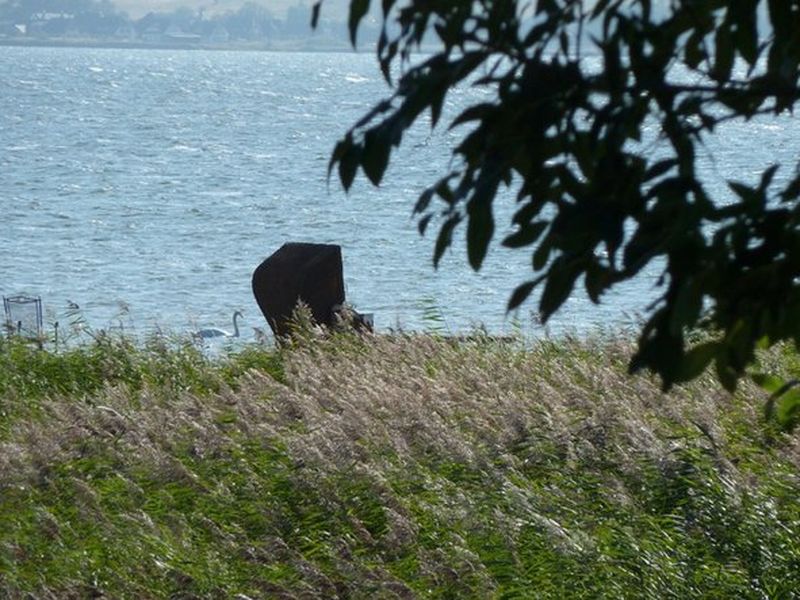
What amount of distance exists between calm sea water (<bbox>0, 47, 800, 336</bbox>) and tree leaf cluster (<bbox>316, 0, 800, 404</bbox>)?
4.8 inches

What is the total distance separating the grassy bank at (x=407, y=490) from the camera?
208 inches

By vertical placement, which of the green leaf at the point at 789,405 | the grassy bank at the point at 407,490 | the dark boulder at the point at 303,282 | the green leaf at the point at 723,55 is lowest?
the dark boulder at the point at 303,282

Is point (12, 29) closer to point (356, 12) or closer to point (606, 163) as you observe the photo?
point (356, 12)

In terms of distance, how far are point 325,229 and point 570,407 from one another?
88.4 ft

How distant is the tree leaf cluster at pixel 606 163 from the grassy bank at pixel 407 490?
268 centimetres

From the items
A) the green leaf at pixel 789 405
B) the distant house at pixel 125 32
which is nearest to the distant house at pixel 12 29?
the distant house at pixel 125 32

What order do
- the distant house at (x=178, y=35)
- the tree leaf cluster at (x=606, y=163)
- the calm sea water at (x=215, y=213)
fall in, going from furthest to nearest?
1. the distant house at (x=178, y=35)
2. the calm sea water at (x=215, y=213)
3. the tree leaf cluster at (x=606, y=163)

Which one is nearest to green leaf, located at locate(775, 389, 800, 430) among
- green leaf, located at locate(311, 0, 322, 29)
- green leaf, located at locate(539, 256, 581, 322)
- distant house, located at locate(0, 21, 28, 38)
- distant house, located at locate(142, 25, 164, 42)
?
green leaf, located at locate(539, 256, 581, 322)

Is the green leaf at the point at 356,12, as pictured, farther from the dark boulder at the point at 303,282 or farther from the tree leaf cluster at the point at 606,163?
the dark boulder at the point at 303,282

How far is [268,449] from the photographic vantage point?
6.85 meters

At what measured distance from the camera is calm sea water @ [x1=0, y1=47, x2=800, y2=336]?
21703 millimetres

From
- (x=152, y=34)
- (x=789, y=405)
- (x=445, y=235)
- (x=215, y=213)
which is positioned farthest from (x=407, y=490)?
(x=152, y=34)

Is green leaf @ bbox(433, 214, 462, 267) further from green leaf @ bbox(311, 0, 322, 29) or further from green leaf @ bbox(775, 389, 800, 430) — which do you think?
green leaf @ bbox(775, 389, 800, 430)

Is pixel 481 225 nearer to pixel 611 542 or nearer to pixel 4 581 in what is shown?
pixel 611 542
